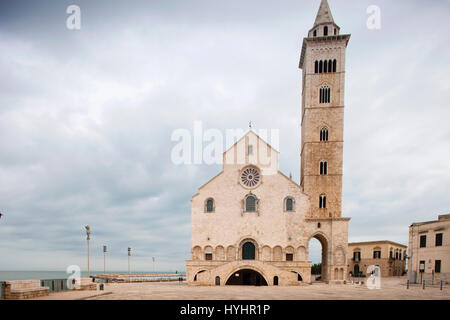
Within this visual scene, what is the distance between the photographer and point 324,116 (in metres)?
45.8

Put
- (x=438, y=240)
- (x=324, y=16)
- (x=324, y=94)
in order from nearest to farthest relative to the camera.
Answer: (x=438, y=240) → (x=324, y=94) → (x=324, y=16)

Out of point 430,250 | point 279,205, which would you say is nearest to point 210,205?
point 279,205

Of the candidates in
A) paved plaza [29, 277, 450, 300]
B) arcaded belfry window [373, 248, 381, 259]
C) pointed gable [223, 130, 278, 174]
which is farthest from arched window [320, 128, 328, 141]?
arcaded belfry window [373, 248, 381, 259]

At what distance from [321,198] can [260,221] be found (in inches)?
366

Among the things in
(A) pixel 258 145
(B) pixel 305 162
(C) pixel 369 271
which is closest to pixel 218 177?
(A) pixel 258 145

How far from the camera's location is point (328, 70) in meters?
46.7

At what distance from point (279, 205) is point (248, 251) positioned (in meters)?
7.25

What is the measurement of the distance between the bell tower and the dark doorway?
9258mm

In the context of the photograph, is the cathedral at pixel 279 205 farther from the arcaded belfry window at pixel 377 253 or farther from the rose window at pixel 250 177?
the arcaded belfry window at pixel 377 253

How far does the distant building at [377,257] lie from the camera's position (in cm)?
6159

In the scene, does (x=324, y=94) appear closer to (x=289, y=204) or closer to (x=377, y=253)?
(x=289, y=204)

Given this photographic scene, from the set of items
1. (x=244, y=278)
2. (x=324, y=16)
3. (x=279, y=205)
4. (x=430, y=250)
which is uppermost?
(x=324, y=16)
